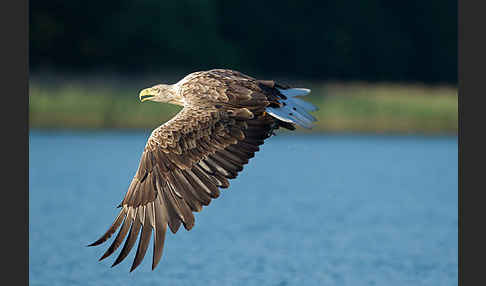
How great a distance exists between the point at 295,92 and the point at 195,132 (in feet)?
3.69

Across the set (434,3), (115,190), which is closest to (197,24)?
(434,3)

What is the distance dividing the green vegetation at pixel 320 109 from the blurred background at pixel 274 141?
4 cm

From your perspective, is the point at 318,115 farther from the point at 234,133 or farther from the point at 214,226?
the point at 234,133

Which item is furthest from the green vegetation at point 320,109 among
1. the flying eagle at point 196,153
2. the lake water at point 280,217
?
the flying eagle at point 196,153

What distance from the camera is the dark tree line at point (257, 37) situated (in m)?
26.0

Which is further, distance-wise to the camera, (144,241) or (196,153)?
(196,153)

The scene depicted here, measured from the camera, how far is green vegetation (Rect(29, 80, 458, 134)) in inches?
734

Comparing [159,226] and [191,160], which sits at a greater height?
[191,160]

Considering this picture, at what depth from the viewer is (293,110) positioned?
6.89 m

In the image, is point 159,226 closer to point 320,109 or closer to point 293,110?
point 293,110

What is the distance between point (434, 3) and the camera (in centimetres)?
3061

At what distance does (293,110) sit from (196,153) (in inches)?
35.9

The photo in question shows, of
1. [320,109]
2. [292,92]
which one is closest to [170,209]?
[292,92]

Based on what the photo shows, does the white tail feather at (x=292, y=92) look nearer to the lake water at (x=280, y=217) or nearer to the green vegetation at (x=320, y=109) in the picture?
the lake water at (x=280, y=217)
